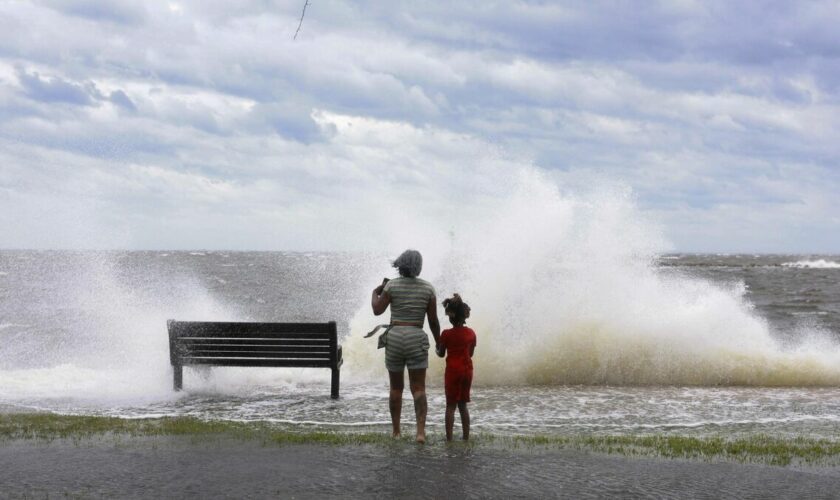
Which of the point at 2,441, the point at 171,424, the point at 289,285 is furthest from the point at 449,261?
the point at 289,285

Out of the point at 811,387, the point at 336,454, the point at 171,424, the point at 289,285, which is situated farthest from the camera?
the point at 289,285

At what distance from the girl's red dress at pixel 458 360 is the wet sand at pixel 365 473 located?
0.53 meters

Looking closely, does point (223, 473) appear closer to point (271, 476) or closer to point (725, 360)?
point (271, 476)

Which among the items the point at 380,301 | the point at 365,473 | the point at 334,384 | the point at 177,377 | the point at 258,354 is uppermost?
the point at 380,301

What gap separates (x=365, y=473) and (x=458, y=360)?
1.64 metres

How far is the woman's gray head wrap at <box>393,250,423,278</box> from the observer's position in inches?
290

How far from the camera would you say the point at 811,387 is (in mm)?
13156

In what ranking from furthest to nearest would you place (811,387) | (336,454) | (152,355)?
(152,355)
(811,387)
(336,454)

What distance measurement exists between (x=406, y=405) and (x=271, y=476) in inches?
174

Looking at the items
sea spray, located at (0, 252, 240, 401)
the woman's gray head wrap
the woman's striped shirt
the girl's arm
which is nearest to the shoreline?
the girl's arm

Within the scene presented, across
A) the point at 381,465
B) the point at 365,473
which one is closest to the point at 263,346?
the point at 381,465

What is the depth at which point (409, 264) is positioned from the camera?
7375 millimetres

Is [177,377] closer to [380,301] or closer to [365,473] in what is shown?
[380,301]

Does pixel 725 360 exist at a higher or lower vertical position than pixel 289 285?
lower
